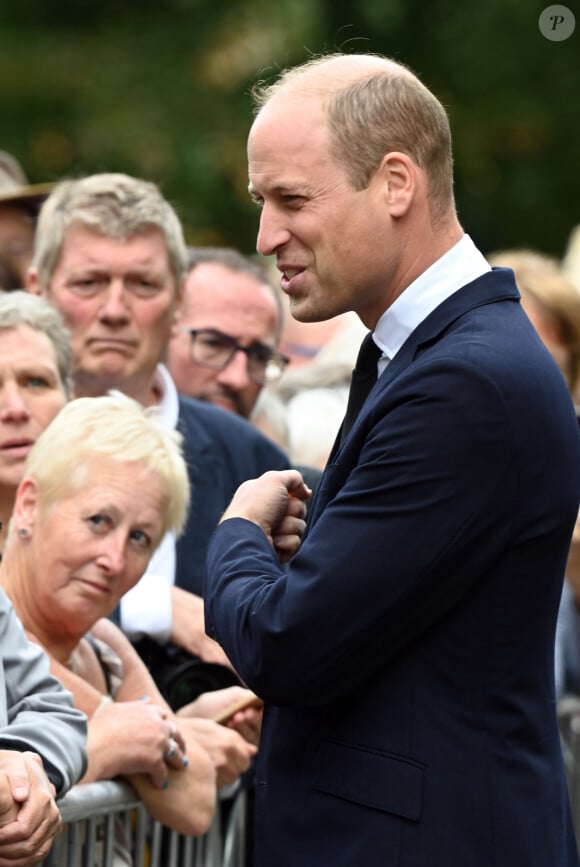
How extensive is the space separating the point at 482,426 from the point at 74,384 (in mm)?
2489

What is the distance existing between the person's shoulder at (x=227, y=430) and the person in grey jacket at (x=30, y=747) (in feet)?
5.59

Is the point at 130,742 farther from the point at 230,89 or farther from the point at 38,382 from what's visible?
the point at 230,89

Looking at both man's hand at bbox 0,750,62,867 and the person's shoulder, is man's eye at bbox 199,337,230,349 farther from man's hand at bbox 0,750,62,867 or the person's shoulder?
man's hand at bbox 0,750,62,867

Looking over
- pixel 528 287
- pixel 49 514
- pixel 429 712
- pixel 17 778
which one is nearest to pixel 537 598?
pixel 429 712

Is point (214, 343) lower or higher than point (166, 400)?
higher

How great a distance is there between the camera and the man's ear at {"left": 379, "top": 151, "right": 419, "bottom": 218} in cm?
294

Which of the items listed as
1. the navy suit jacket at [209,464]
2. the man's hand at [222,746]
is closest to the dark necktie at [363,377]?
the man's hand at [222,746]

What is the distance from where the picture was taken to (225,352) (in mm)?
5691

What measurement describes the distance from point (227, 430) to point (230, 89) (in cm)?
803

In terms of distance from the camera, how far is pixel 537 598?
2.84 metres

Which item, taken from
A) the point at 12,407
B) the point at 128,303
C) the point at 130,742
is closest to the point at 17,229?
the point at 128,303

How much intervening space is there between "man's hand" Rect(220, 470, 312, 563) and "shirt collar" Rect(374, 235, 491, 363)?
0.30m

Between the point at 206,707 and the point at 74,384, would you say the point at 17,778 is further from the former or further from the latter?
the point at 74,384

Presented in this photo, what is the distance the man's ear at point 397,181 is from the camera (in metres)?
2.94
